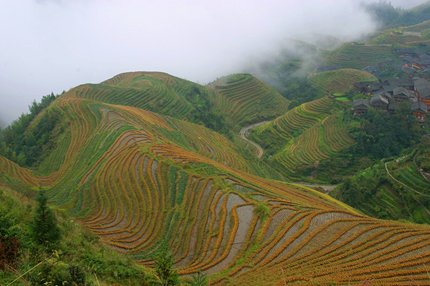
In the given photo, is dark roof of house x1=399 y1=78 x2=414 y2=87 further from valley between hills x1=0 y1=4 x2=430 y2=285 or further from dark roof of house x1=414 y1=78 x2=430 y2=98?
valley between hills x1=0 y1=4 x2=430 y2=285

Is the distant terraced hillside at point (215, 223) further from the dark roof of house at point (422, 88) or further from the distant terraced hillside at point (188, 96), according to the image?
the dark roof of house at point (422, 88)

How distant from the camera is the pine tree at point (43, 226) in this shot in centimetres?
682

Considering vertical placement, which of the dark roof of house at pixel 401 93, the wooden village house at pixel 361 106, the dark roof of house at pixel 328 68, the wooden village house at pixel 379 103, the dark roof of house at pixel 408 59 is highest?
the dark roof of house at pixel 408 59

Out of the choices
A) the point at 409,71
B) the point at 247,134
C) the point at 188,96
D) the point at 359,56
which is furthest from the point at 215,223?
the point at 359,56

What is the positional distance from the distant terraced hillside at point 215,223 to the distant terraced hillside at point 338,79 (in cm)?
5947

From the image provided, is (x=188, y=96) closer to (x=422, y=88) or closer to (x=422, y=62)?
(x=422, y=88)

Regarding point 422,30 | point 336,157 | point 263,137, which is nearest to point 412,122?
point 336,157

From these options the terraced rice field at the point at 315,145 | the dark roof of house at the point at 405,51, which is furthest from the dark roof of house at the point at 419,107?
the dark roof of house at the point at 405,51

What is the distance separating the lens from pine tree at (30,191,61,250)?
6.82 m

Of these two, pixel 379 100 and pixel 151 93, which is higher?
pixel 379 100

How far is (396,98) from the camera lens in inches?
1742

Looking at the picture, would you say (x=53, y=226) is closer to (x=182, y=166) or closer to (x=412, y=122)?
(x=182, y=166)

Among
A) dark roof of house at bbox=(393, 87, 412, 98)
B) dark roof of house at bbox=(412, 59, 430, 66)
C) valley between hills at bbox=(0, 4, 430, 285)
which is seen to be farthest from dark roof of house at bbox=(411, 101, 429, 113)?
dark roof of house at bbox=(412, 59, 430, 66)

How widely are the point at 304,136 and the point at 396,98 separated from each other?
1675 cm
